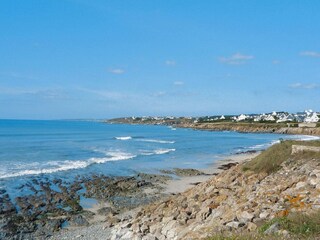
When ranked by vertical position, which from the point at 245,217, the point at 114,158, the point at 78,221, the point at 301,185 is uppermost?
the point at 301,185

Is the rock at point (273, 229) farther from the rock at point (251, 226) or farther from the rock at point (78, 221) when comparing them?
the rock at point (78, 221)

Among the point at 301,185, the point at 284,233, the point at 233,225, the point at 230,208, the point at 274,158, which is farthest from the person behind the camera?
the point at 274,158

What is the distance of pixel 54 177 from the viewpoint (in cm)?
3139

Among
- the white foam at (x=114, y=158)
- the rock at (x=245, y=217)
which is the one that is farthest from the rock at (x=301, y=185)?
the white foam at (x=114, y=158)

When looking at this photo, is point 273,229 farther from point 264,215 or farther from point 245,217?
point 245,217

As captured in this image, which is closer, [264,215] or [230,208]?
[264,215]

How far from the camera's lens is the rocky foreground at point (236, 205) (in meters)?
11.0

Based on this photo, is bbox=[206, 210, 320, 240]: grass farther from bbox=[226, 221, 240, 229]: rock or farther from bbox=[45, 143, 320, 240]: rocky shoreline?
bbox=[226, 221, 240, 229]: rock

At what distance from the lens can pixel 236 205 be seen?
45.2 ft

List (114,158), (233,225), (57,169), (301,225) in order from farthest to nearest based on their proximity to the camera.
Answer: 1. (114,158)
2. (57,169)
3. (233,225)
4. (301,225)

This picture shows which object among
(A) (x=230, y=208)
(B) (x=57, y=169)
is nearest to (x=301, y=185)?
(A) (x=230, y=208)

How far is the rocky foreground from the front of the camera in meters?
11.0

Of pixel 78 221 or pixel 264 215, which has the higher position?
pixel 264 215

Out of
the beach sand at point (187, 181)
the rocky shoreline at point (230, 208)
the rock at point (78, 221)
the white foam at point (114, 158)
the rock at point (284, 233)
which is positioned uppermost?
the rock at point (284, 233)
